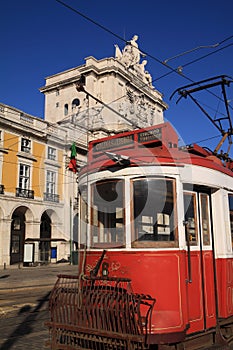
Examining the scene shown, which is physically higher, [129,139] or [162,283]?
[129,139]

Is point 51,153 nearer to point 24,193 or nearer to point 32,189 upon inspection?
point 32,189

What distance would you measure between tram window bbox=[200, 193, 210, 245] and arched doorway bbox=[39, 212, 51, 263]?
2871 cm

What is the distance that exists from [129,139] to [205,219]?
180 centimetres

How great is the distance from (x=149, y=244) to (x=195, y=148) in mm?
2005

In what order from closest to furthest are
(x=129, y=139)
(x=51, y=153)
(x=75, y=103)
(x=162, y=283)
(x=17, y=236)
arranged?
(x=162, y=283) < (x=129, y=139) < (x=17, y=236) < (x=51, y=153) < (x=75, y=103)

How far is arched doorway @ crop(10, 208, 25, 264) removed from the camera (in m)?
33.1

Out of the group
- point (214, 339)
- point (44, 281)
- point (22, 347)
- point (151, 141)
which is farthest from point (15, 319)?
point (44, 281)

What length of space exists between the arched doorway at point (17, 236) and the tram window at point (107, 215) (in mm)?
28198

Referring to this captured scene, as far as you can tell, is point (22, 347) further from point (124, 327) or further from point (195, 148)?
point (195, 148)

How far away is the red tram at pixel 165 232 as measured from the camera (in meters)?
5.03

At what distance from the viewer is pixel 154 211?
17.8 ft

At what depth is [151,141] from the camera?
594cm

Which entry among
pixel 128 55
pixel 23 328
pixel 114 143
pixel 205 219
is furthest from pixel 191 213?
pixel 128 55

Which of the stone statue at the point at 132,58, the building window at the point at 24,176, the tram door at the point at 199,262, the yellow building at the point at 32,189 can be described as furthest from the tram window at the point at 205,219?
the stone statue at the point at 132,58
